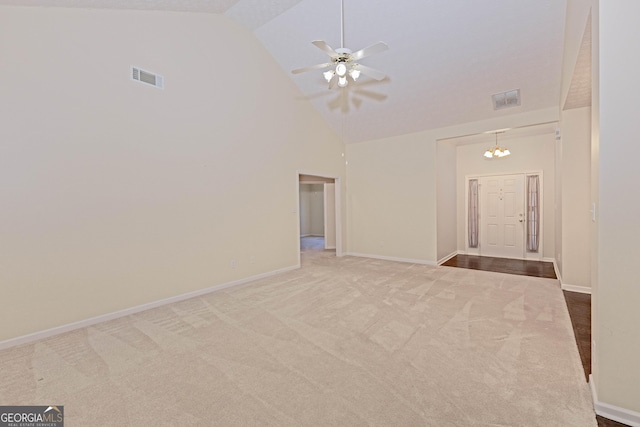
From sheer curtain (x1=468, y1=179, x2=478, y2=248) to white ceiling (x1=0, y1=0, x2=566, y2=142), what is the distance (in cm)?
243

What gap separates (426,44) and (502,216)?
477cm

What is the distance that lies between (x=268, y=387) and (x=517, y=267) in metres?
5.73

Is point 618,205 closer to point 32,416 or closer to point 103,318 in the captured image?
point 32,416

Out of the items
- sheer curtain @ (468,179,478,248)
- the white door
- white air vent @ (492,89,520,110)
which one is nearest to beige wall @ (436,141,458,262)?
sheer curtain @ (468,179,478,248)

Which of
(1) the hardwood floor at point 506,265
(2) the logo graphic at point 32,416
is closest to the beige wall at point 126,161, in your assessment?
(2) the logo graphic at point 32,416

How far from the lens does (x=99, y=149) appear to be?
3.14 metres

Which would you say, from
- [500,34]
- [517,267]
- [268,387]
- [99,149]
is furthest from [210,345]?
[517,267]

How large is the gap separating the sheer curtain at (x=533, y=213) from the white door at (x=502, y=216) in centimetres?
13

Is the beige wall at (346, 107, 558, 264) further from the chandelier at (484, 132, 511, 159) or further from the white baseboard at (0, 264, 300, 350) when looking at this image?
the white baseboard at (0, 264, 300, 350)

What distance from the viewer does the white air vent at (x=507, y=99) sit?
4.50 m

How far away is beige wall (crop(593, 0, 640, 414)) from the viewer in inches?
62.6

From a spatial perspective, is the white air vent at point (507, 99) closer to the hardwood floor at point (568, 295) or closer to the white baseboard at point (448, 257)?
the hardwood floor at point (568, 295)

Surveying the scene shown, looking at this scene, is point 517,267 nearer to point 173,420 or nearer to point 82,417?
point 173,420

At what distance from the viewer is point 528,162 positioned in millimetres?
6371
